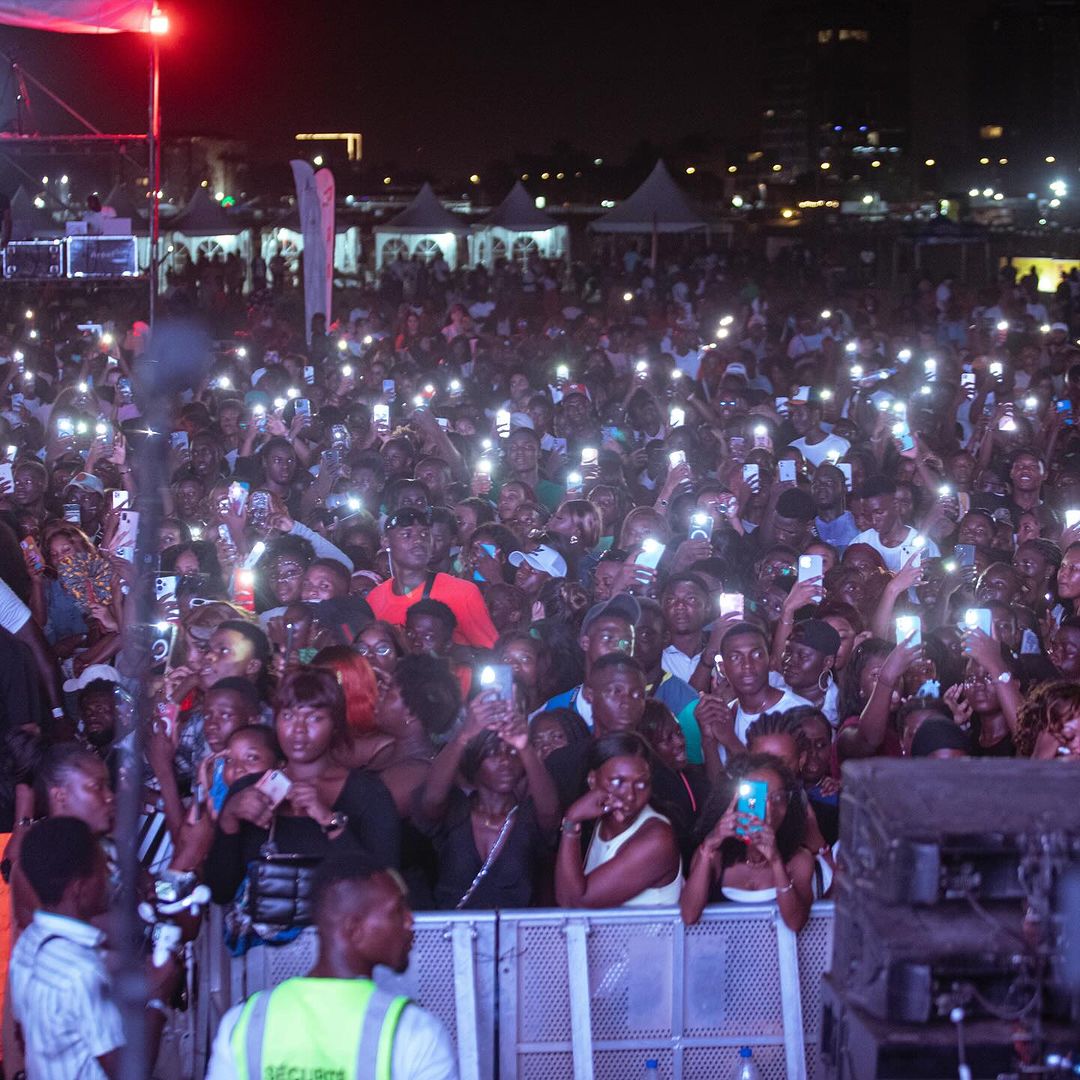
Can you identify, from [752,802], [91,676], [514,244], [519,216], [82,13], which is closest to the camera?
[752,802]

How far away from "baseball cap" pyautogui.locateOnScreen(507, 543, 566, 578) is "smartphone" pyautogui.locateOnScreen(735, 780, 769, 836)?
11.2 ft

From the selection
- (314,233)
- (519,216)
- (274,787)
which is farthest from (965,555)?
(519,216)

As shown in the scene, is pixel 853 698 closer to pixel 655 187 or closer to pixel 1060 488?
pixel 1060 488

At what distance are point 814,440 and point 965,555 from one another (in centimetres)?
290

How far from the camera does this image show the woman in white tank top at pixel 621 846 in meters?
4.66

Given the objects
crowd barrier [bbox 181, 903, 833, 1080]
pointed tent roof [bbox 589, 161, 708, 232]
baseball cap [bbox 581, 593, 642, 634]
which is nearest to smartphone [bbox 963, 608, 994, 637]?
baseball cap [bbox 581, 593, 642, 634]

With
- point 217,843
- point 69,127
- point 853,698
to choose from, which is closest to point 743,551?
point 853,698

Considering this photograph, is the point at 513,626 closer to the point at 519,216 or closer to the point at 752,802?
the point at 752,802

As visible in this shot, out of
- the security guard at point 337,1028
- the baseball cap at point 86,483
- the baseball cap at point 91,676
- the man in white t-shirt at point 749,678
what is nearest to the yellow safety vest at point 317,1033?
the security guard at point 337,1028

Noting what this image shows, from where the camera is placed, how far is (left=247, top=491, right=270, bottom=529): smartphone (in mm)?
8344

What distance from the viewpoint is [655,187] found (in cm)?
2566

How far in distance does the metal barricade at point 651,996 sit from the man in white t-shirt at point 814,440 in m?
5.81

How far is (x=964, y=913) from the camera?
306cm

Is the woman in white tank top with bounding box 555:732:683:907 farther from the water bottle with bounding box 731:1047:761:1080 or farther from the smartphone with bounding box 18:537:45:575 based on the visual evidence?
the smartphone with bounding box 18:537:45:575
